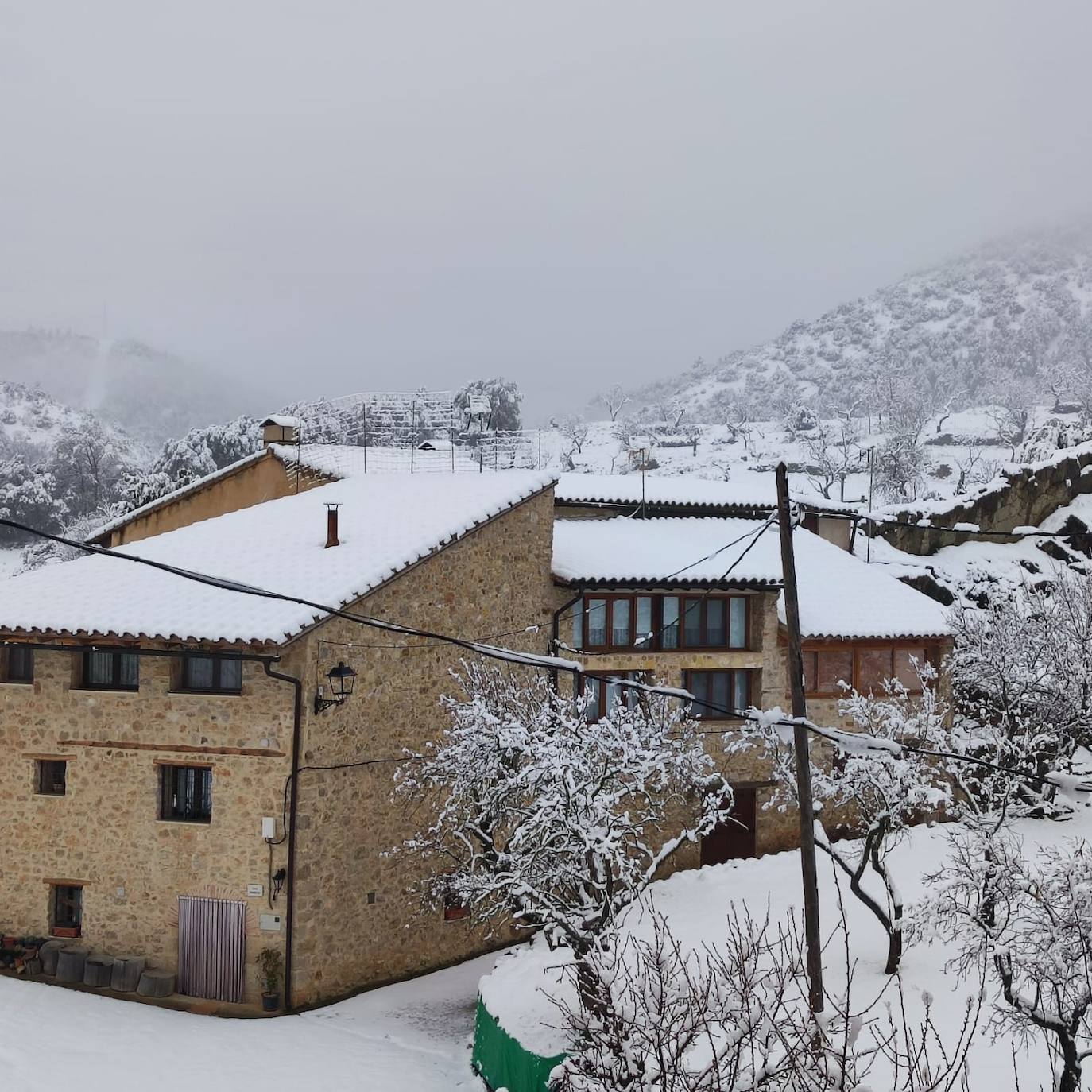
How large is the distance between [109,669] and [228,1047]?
634 centimetres

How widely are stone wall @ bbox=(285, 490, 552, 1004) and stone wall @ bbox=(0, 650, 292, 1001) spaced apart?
0.63 meters

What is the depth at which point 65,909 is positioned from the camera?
1809 cm

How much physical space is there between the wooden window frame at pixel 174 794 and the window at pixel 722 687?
33.8 feet

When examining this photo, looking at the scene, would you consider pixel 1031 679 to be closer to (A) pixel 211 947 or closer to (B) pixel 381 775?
(B) pixel 381 775

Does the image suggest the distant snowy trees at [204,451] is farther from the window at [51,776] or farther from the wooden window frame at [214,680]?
the wooden window frame at [214,680]

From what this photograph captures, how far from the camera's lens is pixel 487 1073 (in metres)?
14.8

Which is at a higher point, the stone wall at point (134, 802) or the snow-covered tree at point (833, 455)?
the snow-covered tree at point (833, 455)

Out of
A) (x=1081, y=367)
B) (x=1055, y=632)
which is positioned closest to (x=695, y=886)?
(x=1055, y=632)

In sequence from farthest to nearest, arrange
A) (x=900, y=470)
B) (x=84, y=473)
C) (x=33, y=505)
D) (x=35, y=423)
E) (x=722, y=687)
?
(x=35, y=423) < (x=84, y=473) < (x=33, y=505) < (x=900, y=470) < (x=722, y=687)

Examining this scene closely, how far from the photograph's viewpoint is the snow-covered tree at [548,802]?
14.2m

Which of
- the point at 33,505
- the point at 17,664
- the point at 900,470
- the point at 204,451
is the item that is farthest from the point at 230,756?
the point at 33,505

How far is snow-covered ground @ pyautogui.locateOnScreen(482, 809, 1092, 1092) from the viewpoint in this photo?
541 inches

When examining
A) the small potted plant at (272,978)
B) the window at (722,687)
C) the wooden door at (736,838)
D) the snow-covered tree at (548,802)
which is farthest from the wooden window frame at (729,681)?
the small potted plant at (272,978)

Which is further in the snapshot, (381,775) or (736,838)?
(736,838)
